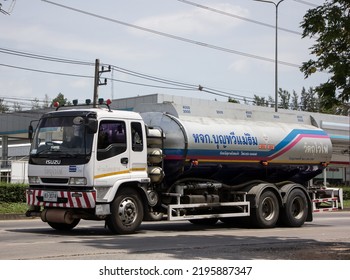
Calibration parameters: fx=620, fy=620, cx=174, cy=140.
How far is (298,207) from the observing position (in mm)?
19125

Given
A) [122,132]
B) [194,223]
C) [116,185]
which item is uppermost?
[122,132]

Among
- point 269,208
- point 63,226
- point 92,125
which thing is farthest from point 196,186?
point 92,125

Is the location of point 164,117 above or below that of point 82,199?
above

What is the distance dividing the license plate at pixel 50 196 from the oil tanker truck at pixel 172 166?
0.03 m

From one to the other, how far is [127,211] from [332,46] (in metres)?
6.08

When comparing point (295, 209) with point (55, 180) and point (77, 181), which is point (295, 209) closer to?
point (77, 181)

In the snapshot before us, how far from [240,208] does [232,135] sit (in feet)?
6.94

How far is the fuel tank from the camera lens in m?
16.0

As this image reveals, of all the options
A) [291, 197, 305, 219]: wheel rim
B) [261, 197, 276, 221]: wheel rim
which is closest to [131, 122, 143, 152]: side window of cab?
[261, 197, 276, 221]: wheel rim

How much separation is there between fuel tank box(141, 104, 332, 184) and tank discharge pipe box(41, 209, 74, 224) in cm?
296

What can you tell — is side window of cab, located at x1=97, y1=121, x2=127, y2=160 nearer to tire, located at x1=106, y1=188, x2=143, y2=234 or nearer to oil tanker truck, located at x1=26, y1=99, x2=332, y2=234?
oil tanker truck, located at x1=26, y1=99, x2=332, y2=234

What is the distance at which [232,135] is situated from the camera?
17.2 meters
